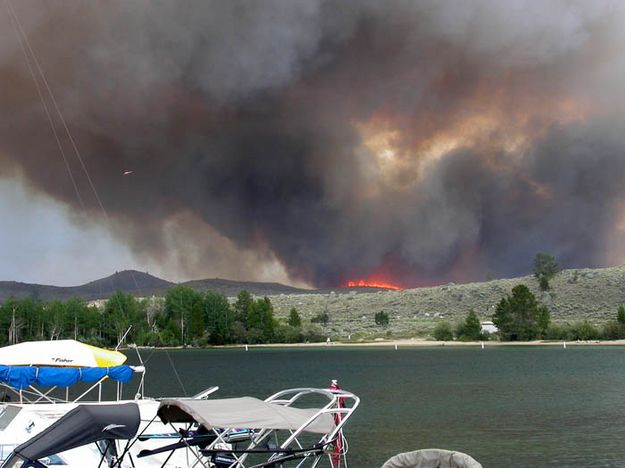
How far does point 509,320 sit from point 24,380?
176 m

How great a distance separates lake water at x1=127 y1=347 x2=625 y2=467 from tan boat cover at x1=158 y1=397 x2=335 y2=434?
16.8 metres

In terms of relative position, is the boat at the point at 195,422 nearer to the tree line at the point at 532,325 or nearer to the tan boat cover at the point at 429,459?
the tan boat cover at the point at 429,459

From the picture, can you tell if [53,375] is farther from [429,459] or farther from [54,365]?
[429,459]

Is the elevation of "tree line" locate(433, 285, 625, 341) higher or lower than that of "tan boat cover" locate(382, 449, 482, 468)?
higher

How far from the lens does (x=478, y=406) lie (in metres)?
60.2

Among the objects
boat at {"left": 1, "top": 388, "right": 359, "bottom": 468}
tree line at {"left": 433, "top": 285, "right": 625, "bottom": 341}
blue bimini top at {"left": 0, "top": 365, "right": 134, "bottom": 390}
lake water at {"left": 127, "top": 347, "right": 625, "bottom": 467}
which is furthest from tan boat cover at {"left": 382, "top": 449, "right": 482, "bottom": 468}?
tree line at {"left": 433, "top": 285, "right": 625, "bottom": 341}

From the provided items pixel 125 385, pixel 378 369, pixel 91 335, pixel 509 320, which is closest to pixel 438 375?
pixel 378 369

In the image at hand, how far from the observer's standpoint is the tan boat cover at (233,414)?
16.8 m

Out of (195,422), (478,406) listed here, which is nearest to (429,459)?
(195,422)

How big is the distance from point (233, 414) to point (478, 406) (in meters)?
46.5

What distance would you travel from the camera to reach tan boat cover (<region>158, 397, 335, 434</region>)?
661 inches

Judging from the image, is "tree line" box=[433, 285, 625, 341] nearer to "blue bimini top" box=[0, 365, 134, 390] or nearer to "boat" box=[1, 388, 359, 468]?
"blue bimini top" box=[0, 365, 134, 390]

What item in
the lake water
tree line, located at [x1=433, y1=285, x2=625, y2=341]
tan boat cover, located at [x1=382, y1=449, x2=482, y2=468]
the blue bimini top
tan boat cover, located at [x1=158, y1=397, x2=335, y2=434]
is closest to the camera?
tan boat cover, located at [x1=158, y1=397, x2=335, y2=434]

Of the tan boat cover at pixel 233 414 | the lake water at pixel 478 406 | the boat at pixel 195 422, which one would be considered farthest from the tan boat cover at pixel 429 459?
the lake water at pixel 478 406
